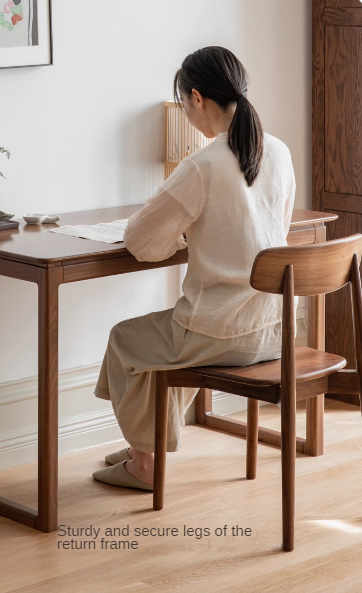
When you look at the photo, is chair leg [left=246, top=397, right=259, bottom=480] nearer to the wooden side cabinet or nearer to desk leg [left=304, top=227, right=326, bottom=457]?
desk leg [left=304, top=227, right=326, bottom=457]

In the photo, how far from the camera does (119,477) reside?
293 cm

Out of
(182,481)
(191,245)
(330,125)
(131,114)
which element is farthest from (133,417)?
(330,125)

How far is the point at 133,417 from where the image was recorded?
2.77 metres

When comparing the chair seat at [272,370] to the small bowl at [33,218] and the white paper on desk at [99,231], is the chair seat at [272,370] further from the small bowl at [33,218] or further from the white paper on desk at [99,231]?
the small bowl at [33,218]

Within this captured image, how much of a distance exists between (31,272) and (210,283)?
464 mm

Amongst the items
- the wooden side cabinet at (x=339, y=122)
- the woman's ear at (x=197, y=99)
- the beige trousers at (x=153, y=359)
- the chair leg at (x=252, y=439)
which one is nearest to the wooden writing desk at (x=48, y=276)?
the beige trousers at (x=153, y=359)

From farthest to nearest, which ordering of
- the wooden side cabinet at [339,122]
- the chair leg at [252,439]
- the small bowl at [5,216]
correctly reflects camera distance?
the wooden side cabinet at [339,122] < the chair leg at [252,439] < the small bowl at [5,216]

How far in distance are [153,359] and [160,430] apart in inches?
7.7

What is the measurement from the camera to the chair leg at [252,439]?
→ 2.97 meters

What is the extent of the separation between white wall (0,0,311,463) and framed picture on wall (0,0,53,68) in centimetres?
4

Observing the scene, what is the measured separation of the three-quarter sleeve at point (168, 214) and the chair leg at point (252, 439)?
0.64 meters

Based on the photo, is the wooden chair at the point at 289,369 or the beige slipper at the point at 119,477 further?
the beige slipper at the point at 119,477

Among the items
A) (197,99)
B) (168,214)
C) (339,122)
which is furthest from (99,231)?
(339,122)

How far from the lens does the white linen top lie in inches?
98.0
